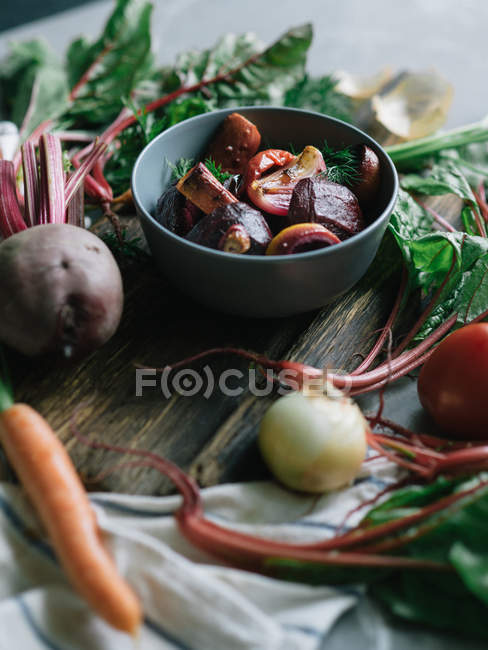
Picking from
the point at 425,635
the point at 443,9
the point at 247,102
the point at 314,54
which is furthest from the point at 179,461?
the point at 443,9

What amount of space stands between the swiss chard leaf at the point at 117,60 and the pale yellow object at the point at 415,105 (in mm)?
692

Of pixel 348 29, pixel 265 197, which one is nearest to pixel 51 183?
pixel 265 197

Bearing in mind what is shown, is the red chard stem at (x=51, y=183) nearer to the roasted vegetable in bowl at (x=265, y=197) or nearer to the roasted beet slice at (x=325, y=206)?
the roasted vegetable in bowl at (x=265, y=197)

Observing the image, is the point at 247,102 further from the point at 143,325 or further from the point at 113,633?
the point at 113,633

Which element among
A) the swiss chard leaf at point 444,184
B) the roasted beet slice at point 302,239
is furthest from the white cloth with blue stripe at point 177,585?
the swiss chard leaf at point 444,184

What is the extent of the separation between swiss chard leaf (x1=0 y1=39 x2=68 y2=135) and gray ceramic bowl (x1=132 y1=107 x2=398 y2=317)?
0.60 m

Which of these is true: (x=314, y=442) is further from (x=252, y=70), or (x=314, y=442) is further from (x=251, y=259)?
(x=252, y=70)

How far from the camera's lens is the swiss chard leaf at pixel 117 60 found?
1.76m

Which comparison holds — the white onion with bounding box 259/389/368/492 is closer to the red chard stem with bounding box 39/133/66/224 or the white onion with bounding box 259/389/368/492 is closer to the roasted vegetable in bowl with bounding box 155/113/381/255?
the roasted vegetable in bowl with bounding box 155/113/381/255

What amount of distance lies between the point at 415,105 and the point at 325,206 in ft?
2.74

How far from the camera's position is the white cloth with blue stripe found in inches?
30.5

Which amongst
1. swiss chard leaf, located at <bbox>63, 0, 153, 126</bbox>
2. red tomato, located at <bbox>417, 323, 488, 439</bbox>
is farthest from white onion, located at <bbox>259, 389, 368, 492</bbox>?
swiss chard leaf, located at <bbox>63, 0, 153, 126</bbox>

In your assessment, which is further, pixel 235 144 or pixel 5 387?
pixel 235 144

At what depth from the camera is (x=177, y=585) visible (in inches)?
31.5
